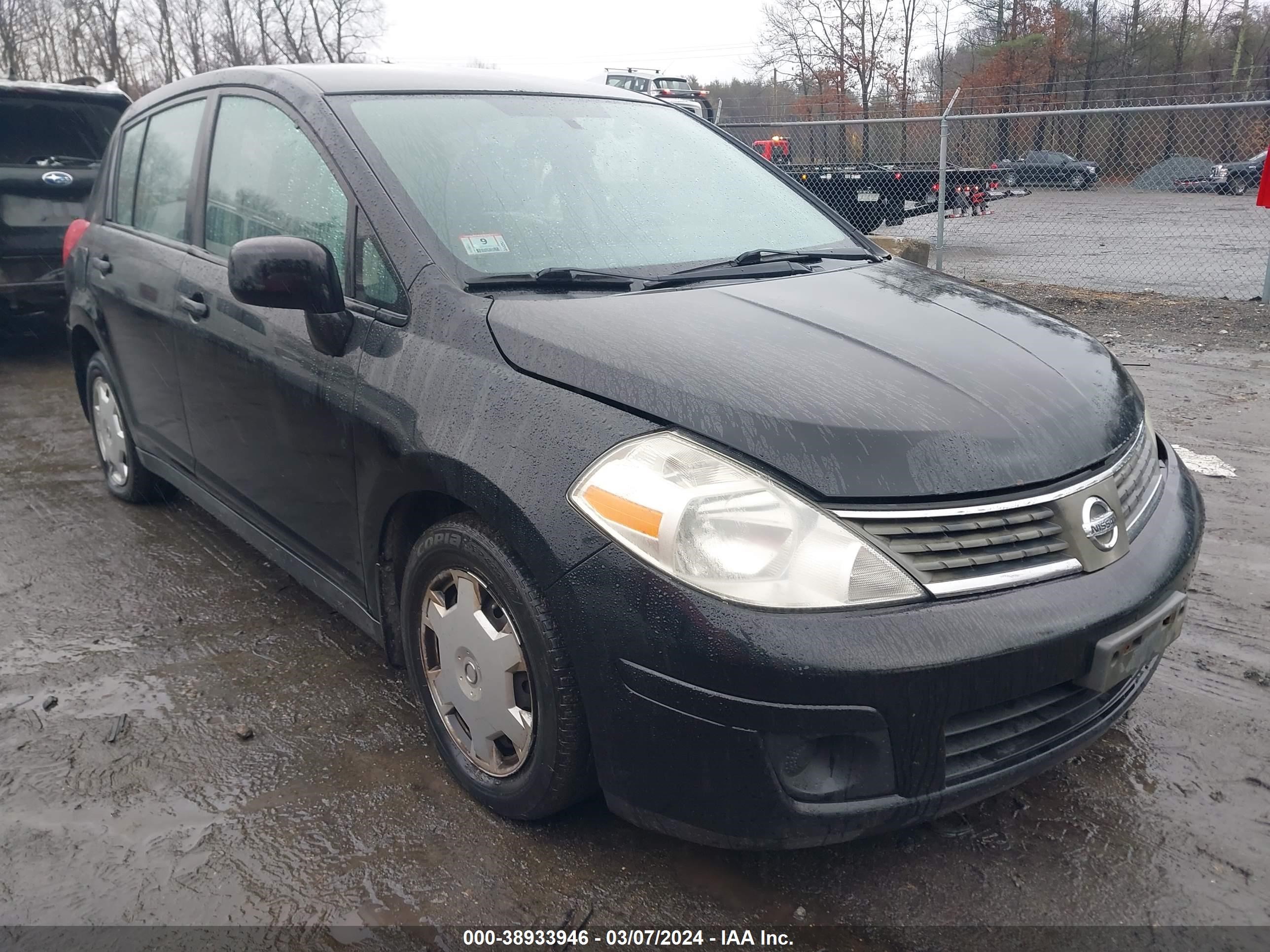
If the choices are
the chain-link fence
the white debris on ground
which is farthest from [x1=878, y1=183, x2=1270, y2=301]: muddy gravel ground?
the white debris on ground

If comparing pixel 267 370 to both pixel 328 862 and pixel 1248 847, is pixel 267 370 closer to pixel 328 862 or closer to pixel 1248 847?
pixel 328 862

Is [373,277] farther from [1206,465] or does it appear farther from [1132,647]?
[1206,465]

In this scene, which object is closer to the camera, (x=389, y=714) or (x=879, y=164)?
(x=389, y=714)

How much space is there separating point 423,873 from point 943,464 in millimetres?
1396

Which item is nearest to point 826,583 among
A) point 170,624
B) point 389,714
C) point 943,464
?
point 943,464

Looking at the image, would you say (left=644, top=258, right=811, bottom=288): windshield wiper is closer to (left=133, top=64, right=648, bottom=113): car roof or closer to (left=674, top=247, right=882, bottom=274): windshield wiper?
(left=674, top=247, right=882, bottom=274): windshield wiper

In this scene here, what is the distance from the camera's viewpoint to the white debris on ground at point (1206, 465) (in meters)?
4.45

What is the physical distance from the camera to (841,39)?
42406mm

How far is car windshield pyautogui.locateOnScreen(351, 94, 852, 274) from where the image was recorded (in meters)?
2.54

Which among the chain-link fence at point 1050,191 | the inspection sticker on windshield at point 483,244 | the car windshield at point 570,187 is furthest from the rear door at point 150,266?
the chain-link fence at point 1050,191

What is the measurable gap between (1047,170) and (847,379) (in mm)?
12466

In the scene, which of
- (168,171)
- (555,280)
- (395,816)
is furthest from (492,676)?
(168,171)

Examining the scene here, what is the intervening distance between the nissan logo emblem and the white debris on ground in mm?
2738

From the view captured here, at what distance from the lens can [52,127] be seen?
680 cm
